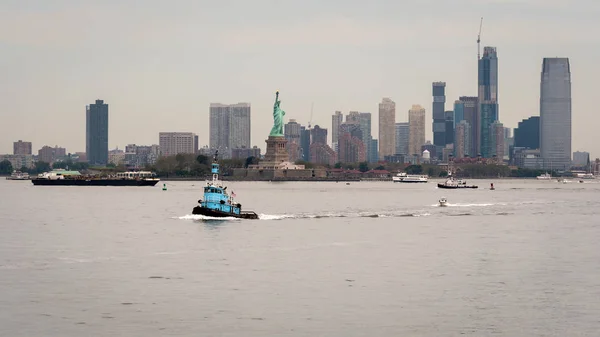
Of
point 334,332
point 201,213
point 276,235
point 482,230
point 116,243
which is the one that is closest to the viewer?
point 334,332

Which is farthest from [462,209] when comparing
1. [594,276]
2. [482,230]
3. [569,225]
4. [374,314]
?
[374,314]

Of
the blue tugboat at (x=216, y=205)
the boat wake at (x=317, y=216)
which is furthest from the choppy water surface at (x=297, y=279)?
the boat wake at (x=317, y=216)

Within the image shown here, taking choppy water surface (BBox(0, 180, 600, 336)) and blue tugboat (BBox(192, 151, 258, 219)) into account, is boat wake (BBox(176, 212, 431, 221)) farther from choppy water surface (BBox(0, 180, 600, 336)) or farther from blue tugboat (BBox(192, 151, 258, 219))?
choppy water surface (BBox(0, 180, 600, 336))

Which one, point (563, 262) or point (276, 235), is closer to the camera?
point (563, 262)

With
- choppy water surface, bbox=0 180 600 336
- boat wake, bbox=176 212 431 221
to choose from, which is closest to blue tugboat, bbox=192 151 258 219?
boat wake, bbox=176 212 431 221

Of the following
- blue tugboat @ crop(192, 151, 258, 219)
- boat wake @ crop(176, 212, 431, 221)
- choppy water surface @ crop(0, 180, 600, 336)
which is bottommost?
choppy water surface @ crop(0, 180, 600, 336)

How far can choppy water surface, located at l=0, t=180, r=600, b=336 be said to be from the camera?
163 ft

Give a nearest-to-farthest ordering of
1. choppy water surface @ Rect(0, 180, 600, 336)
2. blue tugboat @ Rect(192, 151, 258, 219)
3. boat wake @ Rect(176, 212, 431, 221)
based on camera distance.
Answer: choppy water surface @ Rect(0, 180, 600, 336) < blue tugboat @ Rect(192, 151, 258, 219) < boat wake @ Rect(176, 212, 431, 221)

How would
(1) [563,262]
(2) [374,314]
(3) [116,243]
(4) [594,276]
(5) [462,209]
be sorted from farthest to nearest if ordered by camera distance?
(5) [462,209], (3) [116,243], (1) [563,262], (4) [594,276], (2) [374,314]

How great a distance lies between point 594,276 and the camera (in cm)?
6731

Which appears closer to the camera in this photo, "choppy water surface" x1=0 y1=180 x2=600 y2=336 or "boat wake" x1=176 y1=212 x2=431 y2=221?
"choppy water surface" x1=0 y1=180 x2=600 y2=336

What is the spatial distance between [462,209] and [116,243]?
74340 millimetres

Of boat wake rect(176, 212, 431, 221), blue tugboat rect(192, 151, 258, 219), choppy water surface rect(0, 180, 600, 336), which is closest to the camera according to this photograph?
choppy water surface rect(0, 180, 600, 336)

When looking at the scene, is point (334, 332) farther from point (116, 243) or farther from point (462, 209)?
point (462, 209)
